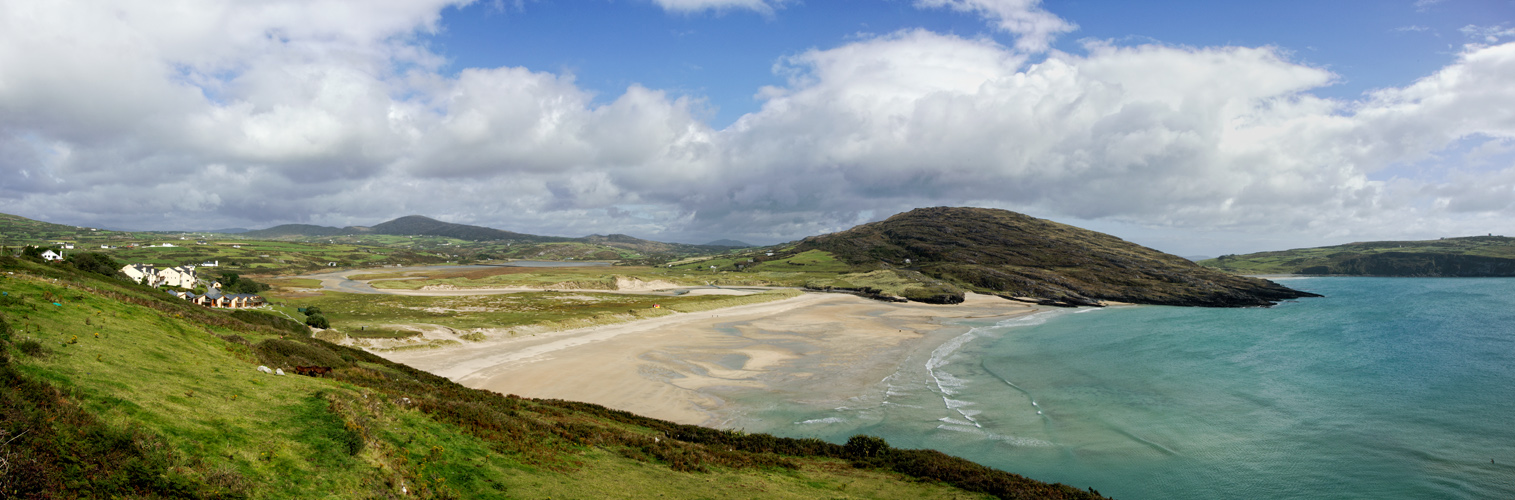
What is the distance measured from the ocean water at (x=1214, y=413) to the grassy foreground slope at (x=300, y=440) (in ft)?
29.1

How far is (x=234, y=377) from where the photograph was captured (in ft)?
49.7

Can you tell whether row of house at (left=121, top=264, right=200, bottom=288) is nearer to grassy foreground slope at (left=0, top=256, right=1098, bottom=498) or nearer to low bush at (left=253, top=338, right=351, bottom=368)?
low bush at (left=253, top=338, right=351, bottom=368)

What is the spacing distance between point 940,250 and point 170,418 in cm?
19462

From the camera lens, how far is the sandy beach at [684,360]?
120 feet

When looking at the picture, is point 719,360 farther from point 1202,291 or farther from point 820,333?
point 1202,291

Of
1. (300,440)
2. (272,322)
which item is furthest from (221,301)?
(300,440)

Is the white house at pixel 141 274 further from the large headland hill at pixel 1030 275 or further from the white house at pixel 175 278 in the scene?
the large headland hill at pixel 1030 275

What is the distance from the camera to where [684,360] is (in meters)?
48.5

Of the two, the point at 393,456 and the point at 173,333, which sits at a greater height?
the point at 173,333

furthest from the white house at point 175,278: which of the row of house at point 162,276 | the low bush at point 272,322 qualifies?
the low bush at point 272,322

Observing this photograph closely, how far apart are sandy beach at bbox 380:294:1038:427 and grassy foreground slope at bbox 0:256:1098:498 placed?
481 inches

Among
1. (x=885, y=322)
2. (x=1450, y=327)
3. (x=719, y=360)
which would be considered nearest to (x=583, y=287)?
(x=885, y=322)

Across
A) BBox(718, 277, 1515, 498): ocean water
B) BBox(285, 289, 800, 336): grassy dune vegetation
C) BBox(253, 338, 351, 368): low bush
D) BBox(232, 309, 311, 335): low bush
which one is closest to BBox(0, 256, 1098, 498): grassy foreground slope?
BBox(253, 338, 351, 368): low bush

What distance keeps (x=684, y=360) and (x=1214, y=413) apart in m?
37.6
